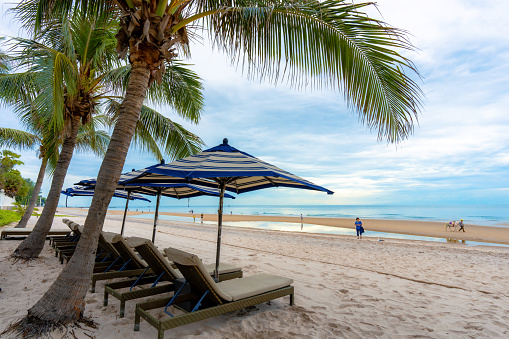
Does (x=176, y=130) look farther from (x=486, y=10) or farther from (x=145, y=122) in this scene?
(x=486, y=10)

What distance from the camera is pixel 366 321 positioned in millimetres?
3312

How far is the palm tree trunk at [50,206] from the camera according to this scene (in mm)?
5633

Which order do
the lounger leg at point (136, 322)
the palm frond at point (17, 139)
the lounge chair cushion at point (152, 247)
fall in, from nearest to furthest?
the lounger leg at point (136, 322), the lounge chair cushion at point (152, 247), the palm frond at point (17, 139)

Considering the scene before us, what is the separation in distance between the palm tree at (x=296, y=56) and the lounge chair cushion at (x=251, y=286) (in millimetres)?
1630

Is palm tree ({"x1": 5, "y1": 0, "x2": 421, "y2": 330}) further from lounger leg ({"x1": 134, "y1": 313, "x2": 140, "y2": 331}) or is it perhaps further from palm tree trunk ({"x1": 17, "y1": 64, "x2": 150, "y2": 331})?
lounger leg ({"x1": 134, "y1": 313, "x2": 140, "y2": 331})

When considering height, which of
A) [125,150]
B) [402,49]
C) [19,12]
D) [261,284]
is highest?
[19,12]

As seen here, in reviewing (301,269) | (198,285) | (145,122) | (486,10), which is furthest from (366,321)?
(145,122)

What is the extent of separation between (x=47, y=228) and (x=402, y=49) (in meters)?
7.54

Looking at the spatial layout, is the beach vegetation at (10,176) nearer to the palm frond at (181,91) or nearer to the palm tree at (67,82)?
the palm tree at (67,82)

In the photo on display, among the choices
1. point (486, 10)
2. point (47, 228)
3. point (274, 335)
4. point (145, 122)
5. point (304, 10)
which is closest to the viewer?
point (274, 335)

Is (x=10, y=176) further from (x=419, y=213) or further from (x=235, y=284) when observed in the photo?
(x=419, y=213)

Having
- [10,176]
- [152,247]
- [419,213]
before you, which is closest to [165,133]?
[152,247]

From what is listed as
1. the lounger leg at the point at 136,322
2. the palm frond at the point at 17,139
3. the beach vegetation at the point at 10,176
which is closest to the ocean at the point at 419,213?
the lounger leg at the point at 136,322

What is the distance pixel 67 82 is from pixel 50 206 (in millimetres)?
2716
